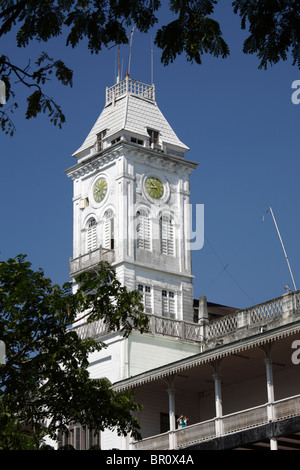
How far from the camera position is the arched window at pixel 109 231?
4634 cm

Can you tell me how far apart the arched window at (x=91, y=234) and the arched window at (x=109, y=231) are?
2.86 ft

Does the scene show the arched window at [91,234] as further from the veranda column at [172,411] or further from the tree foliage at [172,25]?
the tree foliage at [172,25]

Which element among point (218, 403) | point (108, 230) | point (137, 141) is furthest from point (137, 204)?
point (218, 403)

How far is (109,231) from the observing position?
46.7 meters

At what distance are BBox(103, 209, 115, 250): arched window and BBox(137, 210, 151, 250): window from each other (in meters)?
1.31

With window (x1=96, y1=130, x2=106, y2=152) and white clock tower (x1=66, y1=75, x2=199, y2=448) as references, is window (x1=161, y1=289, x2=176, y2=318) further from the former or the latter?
window (x1=96, y1=130, x2=106, y2=152)

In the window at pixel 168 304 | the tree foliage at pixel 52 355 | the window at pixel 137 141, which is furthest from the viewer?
the window at pixel 137 141

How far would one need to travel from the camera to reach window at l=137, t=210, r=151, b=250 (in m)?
46.5

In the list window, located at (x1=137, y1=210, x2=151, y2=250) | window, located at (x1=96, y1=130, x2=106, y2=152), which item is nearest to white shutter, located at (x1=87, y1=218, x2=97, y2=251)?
window, located at (x1=137, y1=210, x2=151, y2=250)

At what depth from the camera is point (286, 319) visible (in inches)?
1318

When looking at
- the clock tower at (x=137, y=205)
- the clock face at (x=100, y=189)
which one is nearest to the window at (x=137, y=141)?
the clock tower at (x=137, y=205)

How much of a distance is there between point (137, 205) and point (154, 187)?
1683 mm

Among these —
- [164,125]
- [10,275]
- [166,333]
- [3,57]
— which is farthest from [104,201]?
[3,57]

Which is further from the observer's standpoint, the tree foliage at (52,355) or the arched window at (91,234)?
the arched window at (91,234)
